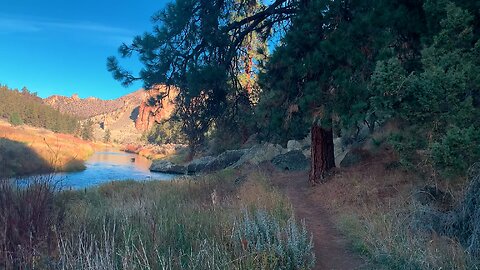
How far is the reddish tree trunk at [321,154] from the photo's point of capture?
13375 millimetres

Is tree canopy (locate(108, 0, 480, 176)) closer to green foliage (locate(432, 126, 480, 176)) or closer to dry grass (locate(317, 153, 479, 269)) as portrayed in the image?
green foliage (locate(432, 126, 480, 176))

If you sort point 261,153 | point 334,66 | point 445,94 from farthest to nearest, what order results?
point 261,153, point 334,66, point 445,94

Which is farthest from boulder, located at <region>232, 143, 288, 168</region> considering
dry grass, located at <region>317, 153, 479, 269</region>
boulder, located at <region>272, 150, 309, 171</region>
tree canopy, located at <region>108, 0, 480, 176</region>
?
dry grass, located at <region>317, 153, 479, 269</region>

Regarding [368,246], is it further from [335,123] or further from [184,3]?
[184,3]

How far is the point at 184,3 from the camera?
41.4 feet

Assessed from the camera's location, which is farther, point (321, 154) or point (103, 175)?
point (103, 175)

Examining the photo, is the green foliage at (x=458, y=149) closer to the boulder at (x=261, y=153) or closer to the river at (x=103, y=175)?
the river at (x=103, y=175)

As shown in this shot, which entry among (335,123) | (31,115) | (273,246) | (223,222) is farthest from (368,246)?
(31,115)

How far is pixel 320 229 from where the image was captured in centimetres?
801

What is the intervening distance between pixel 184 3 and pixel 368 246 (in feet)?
31.3

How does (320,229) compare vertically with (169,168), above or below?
above

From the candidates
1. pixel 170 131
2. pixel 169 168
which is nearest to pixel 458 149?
pixel 169 168

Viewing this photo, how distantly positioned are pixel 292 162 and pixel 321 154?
6.26 meters

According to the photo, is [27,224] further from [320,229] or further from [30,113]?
[30,113]
